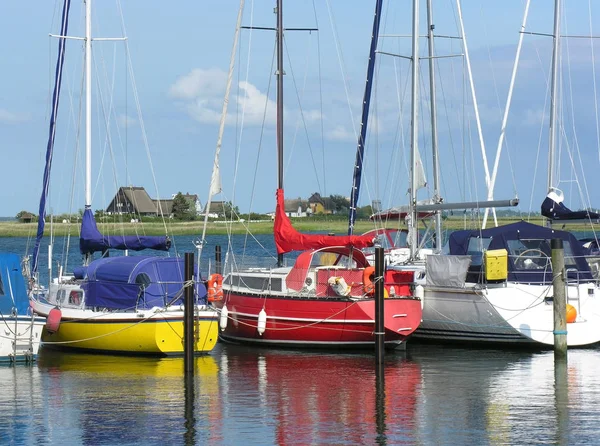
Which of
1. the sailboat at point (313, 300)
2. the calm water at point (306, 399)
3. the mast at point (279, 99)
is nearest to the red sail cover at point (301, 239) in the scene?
the sailboat at point (313, 300)

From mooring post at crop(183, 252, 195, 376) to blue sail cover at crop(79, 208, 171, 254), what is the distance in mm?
6351

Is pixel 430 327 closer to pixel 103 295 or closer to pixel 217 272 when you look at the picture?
pixel 217 272

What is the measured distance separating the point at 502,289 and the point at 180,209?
11477 cm

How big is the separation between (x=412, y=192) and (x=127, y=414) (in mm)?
15639

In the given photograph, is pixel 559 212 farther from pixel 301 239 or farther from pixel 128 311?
pixel 128 311

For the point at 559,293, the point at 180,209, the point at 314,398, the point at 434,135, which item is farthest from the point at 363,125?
the point at 180,209

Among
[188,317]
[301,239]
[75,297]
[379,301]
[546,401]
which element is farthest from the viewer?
[301,239]

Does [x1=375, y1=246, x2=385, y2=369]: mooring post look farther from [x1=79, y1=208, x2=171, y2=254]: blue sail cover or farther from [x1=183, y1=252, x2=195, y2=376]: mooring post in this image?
[x1=79, y1=208, x2=171, y2=254]: blue sail cover

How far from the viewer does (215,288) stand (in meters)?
32.5

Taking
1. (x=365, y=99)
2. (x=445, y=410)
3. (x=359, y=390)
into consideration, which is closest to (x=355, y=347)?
(x=359, y=390)

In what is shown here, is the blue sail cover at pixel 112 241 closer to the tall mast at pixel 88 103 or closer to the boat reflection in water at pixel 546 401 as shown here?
Result: the tall mast at pixel 88 103

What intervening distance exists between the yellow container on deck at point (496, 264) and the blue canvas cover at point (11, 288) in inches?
470

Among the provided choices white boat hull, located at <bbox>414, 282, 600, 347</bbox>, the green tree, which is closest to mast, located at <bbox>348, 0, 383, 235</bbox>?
white boat hull, located at <bbox>414, 282, 600, 347</bbox>

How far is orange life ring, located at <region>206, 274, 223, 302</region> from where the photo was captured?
106 ft
